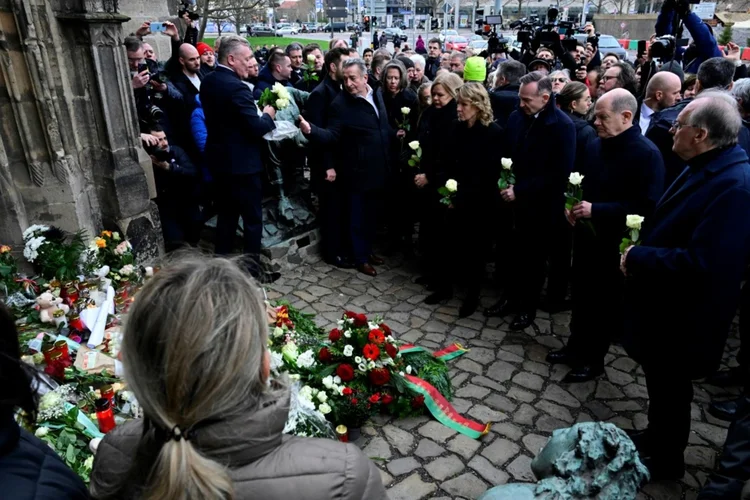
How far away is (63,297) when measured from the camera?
419 cm

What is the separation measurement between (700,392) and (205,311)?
430 centimetres

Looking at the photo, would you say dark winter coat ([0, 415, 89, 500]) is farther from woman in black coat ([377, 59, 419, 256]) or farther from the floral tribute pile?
woman in black coat ([377, 59, 419, 256])

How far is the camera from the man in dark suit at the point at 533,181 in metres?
4.61

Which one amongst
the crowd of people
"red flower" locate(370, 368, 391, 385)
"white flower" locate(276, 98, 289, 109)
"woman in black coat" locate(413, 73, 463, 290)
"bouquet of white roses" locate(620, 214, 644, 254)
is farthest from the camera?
"white flower" locate(276, 98, 289, 109)

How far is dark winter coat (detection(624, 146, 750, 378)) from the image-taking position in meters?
2.85

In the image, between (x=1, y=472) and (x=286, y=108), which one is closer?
(x=1, y=472)

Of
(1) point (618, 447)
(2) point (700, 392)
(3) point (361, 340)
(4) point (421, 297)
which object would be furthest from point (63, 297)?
(2) point (700, 392)

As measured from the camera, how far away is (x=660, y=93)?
4895mm

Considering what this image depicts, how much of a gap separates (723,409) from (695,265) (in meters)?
1.67

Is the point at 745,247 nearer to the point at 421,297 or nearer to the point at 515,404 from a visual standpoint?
the point at 515,404

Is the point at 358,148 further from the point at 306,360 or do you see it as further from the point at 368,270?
the point at 306,360

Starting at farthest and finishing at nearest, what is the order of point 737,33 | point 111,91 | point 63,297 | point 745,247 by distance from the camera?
point 737,33 < point 111,91 < point 63,297 < point 745,247

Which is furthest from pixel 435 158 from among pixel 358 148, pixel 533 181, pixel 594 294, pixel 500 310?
pixel 594 294

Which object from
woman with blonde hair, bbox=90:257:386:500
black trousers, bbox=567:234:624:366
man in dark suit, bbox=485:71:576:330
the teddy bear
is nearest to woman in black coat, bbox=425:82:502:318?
man in dark suit, bbox=485:71:576:330
